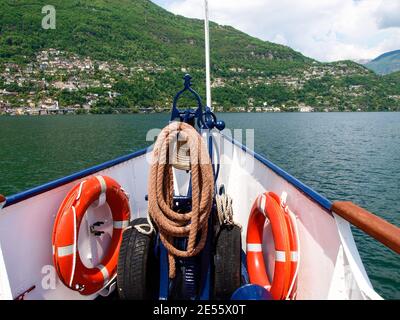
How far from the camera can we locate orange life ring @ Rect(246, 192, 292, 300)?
2338mm

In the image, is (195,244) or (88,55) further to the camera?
(88,55)

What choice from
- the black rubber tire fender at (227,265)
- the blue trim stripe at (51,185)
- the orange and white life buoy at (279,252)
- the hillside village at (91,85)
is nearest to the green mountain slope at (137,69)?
the hillside village at (91,85)

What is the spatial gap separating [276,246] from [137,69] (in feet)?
455

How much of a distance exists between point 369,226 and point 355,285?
435mm

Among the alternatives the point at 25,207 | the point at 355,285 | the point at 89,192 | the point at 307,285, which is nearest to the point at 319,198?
the point at 355,285

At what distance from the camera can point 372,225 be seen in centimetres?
147

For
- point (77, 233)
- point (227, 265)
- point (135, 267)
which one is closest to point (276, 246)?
point (227, 265)

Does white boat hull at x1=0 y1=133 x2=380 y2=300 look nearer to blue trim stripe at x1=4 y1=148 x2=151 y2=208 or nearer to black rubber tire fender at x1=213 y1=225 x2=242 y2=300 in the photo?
blue trim stripe at x1=4 y1=148 x2=151 y2=208

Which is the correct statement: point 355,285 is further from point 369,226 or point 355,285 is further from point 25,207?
point 25,207

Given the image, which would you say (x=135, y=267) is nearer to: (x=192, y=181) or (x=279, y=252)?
(x=192, y=181)

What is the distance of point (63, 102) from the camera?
100438mm

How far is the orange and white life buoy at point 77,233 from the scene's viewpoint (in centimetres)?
240

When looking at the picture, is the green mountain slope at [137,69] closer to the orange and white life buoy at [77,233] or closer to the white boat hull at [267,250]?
the orange and white life buoy at [77,233]

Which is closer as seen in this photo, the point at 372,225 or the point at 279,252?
the point at 372,225
